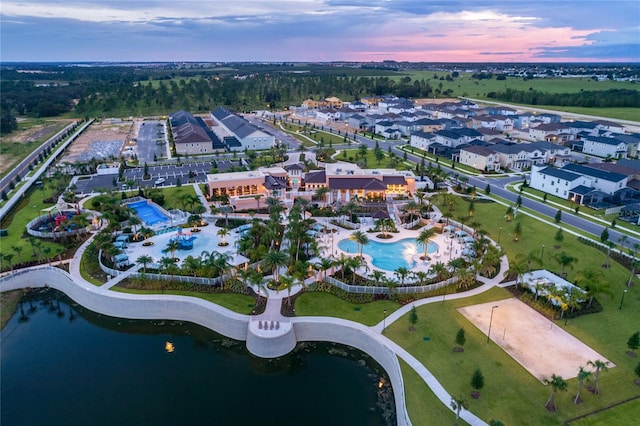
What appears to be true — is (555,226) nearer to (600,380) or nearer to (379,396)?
(600,380)

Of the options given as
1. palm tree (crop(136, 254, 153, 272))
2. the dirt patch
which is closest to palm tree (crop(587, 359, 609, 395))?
palm tree (crop(136, 254, 153, 272))

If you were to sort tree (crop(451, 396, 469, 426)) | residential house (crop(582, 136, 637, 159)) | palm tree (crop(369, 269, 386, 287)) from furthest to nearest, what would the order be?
residential house (crop(582, 136, 637, 159))
palm tree (crop(369, 269, 386, 287))
tree (crop(451, 396, 469, 426))

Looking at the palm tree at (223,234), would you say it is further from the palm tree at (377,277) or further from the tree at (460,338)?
the tree at (460,338)

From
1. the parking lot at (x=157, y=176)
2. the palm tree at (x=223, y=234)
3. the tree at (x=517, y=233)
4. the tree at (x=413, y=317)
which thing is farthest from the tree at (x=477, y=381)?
the parking lot at (x=157, y=176)

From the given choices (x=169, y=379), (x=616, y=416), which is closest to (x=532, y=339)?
(x=616, y=416)

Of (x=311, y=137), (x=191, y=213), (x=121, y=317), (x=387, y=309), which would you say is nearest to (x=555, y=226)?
(x=387, y=309)

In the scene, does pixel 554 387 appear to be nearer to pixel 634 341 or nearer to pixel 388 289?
pixel 634 341

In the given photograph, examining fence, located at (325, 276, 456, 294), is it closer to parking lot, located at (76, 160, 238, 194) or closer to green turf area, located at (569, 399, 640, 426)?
green turf area, located at (569, 399, 640, 426)
